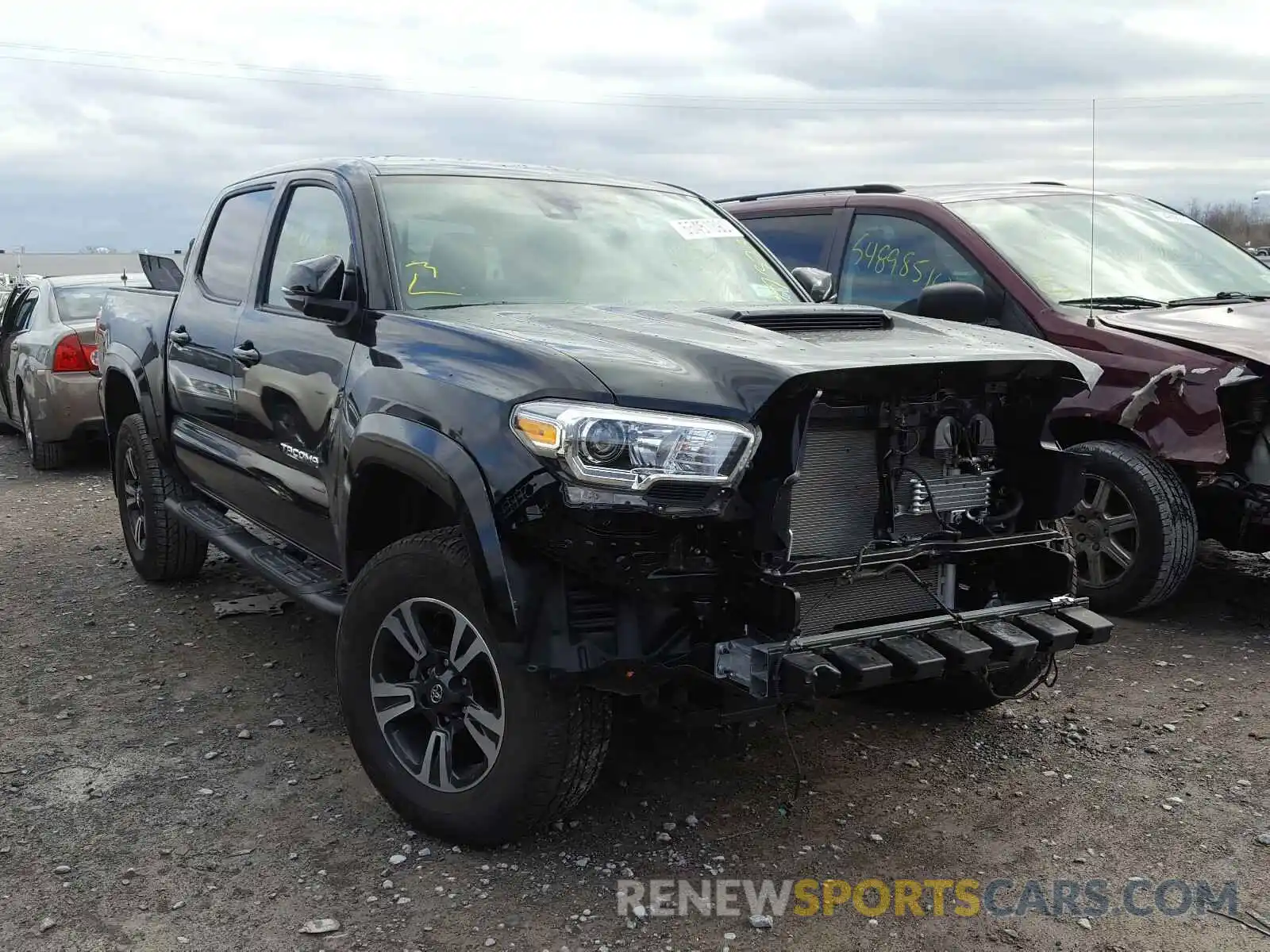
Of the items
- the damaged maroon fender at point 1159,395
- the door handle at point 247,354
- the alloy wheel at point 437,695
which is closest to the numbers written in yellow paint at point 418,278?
the door handle at point 247,354

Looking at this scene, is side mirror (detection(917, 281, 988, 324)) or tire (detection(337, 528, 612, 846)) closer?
tire (detection(337, 528, 612, 846))

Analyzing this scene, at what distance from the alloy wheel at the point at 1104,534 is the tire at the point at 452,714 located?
116 inches

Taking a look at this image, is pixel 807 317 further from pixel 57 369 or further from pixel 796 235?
pixel 57 369

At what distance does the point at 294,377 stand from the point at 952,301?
251 centimetres

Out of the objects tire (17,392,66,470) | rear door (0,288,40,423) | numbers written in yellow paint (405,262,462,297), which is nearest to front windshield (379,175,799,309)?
numbers written in yellow paint (405,262,462,297)

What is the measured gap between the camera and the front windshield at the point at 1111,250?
5.88 meters

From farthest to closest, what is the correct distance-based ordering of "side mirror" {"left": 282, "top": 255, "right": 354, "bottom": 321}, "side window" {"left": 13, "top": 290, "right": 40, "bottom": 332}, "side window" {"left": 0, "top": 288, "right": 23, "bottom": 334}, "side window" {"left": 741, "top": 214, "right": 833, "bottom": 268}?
"side window" {"left": 0, "top": 288, "right": 23, "bottom": 334}, "side window" {"left": 13, "top": 290, "right": 40, "bottom": 332}, "side window" {"left": 741, "top": 214, "right": 833, "bottom": 268}, "side mirror" {"left": 282, "top": 255, "right": 354, "bottom": 321}

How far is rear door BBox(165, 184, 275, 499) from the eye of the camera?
4.96 m

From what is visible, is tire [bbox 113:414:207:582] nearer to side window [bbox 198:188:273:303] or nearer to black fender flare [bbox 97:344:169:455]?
black fender flare [bbox 97:344:169:455]

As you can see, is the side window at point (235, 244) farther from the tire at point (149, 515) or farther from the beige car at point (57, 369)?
the beige car at point (57, 369)

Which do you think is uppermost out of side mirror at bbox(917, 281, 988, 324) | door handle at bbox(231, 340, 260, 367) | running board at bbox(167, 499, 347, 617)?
side mirror at bbox(917, 281, 988, 324)

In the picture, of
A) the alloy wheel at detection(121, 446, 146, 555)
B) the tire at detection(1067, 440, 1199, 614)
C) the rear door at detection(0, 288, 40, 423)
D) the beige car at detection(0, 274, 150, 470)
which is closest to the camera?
the tire at detection(1067, 440, 1199, 614)

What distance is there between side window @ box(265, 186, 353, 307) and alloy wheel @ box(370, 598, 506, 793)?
55.6 inches

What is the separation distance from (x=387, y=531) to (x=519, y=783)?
1.01 m
